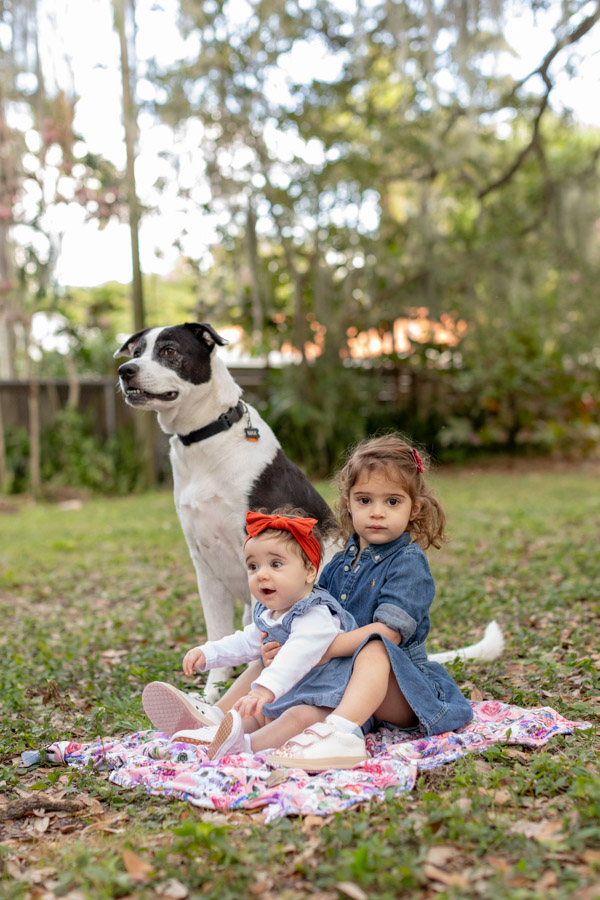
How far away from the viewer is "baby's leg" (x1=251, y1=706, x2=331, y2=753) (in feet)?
8.32

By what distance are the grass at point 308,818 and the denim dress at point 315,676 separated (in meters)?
0.39

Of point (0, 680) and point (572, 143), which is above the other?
point (572, 143)

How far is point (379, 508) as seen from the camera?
9.18ft

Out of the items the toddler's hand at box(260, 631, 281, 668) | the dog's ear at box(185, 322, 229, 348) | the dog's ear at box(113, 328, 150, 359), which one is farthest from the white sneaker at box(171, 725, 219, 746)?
the dog's ear at box(113, 328, 150, 359)

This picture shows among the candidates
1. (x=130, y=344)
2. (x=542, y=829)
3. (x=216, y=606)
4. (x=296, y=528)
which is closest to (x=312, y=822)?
(x=542, y=829)

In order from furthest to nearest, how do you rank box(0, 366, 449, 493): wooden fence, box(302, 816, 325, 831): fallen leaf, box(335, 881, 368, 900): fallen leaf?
box(0, 366, 449, 493): wooden fence, box(302, 816, 325, 831): fallen leaf, box(335, 881, 368, 900): fallen leaf

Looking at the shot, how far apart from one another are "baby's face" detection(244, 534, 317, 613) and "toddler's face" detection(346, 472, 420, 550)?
0.84 feet

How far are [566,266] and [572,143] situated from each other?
7.77 ft

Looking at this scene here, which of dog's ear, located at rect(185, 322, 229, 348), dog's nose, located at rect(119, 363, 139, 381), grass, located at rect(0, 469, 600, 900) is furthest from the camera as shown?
dog's ear, located at rect(185, 322, 229, 348)

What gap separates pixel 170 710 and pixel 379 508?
99 cm

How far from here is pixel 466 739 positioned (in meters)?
2.66

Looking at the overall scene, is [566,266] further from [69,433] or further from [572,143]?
[69,433]

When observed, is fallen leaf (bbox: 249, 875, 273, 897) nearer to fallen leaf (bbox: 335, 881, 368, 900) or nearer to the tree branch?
fallen leaf (bbox: 335, 881, 368, 900)

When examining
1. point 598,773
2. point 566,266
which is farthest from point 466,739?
point 566,266
